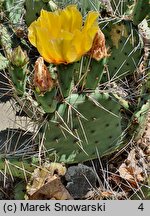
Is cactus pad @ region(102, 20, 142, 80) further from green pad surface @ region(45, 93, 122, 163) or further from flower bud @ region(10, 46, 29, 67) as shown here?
flower bud @ region(10, 46, 29, 67)

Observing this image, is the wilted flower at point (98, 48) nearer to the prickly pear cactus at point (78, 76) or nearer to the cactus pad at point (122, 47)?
the prickly pear cactus at point (78, 76)

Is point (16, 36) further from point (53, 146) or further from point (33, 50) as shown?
point (53, 146)

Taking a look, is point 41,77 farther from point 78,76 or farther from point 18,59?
point 78,76

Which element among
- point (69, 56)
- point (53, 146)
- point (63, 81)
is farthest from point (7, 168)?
point (69, 56)

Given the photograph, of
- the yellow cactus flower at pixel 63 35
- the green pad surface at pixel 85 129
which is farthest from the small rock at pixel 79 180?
the yellow cactus flower at pixel 63 35

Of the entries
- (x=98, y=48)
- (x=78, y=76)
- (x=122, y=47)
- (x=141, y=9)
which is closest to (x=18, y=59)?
(x=98, y=48)

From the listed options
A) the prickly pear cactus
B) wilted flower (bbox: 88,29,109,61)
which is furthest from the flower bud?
wilted flower (bbox: 88,29,109,61)
